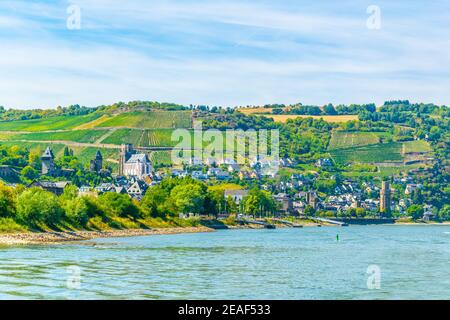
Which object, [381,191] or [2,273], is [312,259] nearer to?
[2,273]

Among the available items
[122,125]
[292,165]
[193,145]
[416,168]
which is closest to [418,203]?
[416,168]

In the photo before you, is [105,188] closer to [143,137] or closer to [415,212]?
[143,137]

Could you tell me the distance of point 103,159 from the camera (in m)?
166

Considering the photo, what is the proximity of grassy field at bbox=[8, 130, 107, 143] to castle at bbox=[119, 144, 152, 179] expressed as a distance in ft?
30.8


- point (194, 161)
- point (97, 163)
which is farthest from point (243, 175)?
point (97, 163)

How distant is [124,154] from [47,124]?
30478 mm

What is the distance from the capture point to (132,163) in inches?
6398

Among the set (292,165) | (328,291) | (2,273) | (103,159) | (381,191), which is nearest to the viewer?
(328,291)

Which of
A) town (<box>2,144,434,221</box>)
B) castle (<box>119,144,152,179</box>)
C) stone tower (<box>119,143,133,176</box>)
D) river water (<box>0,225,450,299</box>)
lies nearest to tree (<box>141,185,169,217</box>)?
river water (<box>0,225,450,299</box>)

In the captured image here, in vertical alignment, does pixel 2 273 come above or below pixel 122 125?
below

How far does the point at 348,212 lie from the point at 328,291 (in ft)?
458

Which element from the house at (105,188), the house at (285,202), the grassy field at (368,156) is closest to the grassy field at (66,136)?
the house at (285,202)

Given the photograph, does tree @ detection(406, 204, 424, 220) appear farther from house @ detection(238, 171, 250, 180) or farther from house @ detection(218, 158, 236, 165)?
house @ detection(218, 158, 236, 165)

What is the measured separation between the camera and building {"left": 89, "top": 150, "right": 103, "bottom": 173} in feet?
493
